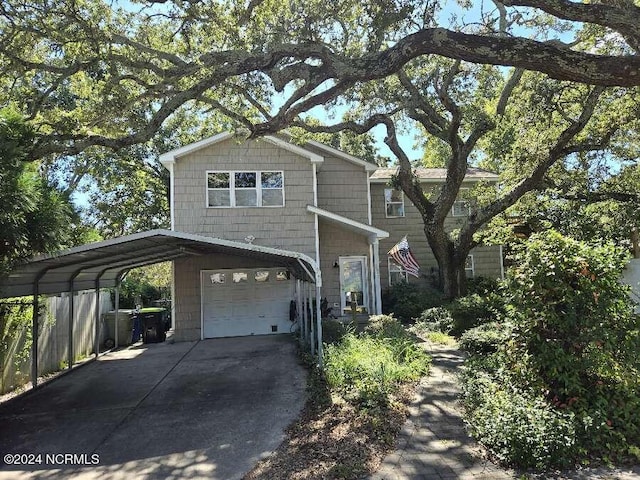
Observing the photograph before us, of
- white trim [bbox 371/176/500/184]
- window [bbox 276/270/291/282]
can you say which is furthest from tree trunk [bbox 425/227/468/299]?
window [bbox 276/270/291/282]

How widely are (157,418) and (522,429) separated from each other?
203 inches

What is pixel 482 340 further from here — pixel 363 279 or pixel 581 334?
pixel 363 279

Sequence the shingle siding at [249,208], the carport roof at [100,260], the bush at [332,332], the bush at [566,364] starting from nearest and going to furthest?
the bush at [566,364] < the carport roof at [100,260] < the bush at [332,332] < the shingle siding at [249,208]

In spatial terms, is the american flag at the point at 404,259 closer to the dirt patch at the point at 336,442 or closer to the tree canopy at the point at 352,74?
the tree canopy at the point at 352,74

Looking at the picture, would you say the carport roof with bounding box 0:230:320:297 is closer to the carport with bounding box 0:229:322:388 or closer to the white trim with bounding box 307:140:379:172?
the carport with bounding box 0:229:322:388

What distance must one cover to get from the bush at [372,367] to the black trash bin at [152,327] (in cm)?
853

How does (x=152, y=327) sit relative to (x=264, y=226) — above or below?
below

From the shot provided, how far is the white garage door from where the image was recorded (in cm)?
1548

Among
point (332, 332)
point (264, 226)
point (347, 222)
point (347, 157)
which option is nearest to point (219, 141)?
point (264, 226)

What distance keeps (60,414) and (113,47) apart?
7431 mm

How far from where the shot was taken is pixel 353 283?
16.4 meters

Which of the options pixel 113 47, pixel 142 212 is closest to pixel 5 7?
pixel 113 47

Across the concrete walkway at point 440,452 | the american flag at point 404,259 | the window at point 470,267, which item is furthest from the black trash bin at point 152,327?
the window at point 470,267

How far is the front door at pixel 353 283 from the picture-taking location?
16.1 meters
